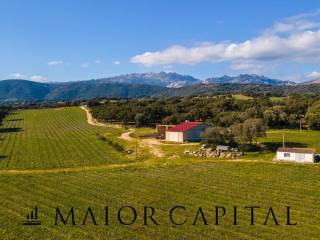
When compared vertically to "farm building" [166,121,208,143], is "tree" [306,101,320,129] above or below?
above

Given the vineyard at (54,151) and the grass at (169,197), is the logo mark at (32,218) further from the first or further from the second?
the vineyard at (54,151)

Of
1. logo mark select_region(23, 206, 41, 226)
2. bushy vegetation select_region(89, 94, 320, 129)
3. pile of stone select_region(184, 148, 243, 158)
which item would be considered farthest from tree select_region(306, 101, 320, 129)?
logo mark select_region(23, 206, 41, 226)

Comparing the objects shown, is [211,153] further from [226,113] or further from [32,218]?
[226,113]

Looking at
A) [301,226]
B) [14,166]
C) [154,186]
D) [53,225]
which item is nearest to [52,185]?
[154,186]

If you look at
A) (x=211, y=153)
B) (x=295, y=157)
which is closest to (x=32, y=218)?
(x=211, y=153)

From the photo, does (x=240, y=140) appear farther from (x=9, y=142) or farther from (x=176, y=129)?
(x=9, y=142)

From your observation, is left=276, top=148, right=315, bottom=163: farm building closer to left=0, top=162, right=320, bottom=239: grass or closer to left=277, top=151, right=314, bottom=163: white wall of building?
left=277, top=151, right=314, bottom=163: white wall of building

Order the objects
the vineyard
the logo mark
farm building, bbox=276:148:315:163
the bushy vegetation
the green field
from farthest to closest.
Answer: the bushy vegetation, the vineyard, farm building, bbox=276:148:315:163, the logo mark, the green field
